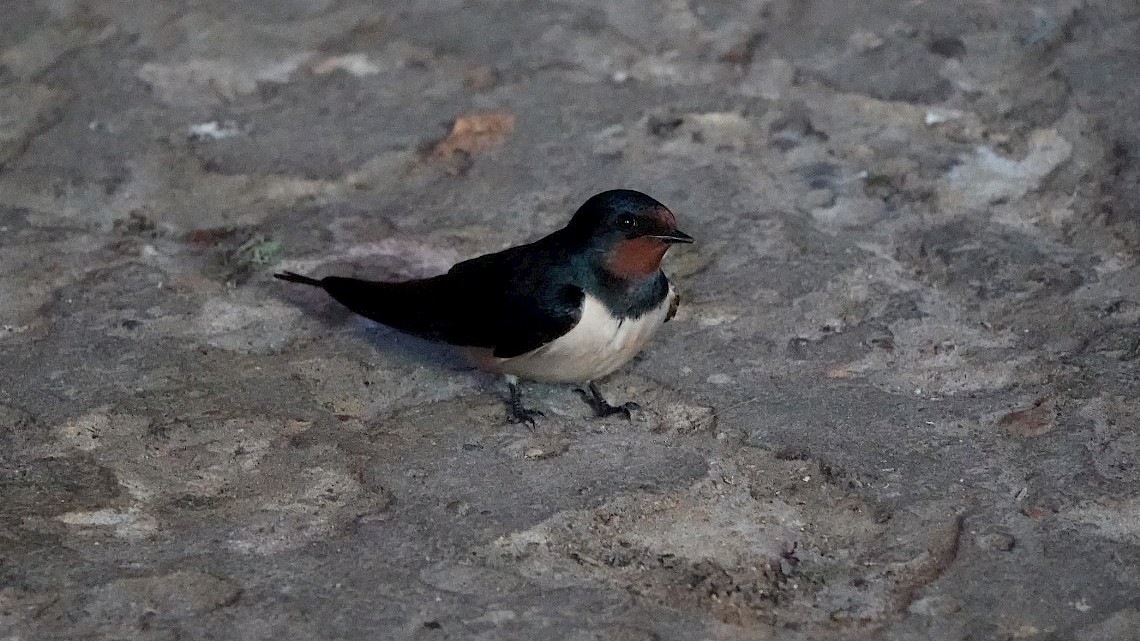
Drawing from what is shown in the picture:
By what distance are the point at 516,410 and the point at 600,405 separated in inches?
8.6

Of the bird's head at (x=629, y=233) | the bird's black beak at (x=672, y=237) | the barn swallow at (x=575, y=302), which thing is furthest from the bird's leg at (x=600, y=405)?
the bird's black beak at (x=672, y=237)

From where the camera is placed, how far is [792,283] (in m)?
4.02

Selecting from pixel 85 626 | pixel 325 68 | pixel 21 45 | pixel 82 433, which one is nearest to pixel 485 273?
pixel 82 433

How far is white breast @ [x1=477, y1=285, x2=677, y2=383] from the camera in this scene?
3.42 metres

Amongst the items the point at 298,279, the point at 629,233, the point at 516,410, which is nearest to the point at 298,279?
the point at 298,279

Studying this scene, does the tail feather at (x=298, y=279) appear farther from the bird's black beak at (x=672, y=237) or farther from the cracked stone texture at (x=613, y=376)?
the bird's black beak at (x=672, y=237)

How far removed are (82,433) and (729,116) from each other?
253cm

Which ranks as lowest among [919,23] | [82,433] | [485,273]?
[82,433]

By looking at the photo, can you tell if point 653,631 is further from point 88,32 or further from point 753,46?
point 88,32

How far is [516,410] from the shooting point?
11.6ft

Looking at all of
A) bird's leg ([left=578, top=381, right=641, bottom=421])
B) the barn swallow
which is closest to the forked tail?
the barn swallow

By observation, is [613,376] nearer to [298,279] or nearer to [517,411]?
[517,411]

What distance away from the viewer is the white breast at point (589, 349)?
3.42 metres

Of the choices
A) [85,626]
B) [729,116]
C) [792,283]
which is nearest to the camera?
[85,626]
